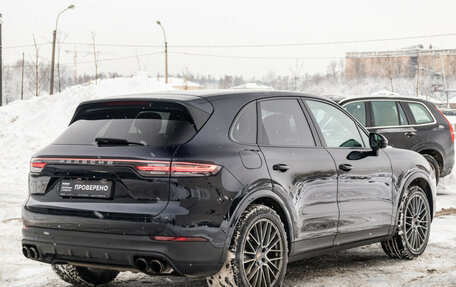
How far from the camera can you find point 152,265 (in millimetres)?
5145

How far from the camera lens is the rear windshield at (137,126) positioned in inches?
208

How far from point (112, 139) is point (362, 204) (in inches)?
105

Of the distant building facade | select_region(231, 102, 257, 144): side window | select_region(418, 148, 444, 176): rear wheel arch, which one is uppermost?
select_region(231, 102, 257, 144): side window

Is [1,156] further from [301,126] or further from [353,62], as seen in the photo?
[353,62]

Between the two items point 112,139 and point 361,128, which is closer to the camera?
point 112,139

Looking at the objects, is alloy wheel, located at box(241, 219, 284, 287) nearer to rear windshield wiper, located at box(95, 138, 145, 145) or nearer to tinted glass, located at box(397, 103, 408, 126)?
rear windshield wiper, located at box(95, 138, 145, 145)

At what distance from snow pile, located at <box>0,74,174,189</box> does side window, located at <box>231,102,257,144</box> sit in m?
12.4

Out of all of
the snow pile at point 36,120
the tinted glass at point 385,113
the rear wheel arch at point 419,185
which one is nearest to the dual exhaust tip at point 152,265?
the rear wheel arch at point 419,185

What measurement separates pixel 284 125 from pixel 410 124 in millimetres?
7510

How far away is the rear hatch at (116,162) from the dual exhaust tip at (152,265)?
0.96ft

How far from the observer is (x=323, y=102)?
22.7 feet

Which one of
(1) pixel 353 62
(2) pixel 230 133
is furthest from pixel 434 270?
(1) pixel 353 62

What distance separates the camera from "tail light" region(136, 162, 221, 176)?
16.7 feet

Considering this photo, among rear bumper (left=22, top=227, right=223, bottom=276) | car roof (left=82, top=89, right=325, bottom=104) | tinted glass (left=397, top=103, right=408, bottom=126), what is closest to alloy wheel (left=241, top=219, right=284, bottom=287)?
rear bumper (left=22, top=227, right=223, bottom=276)
